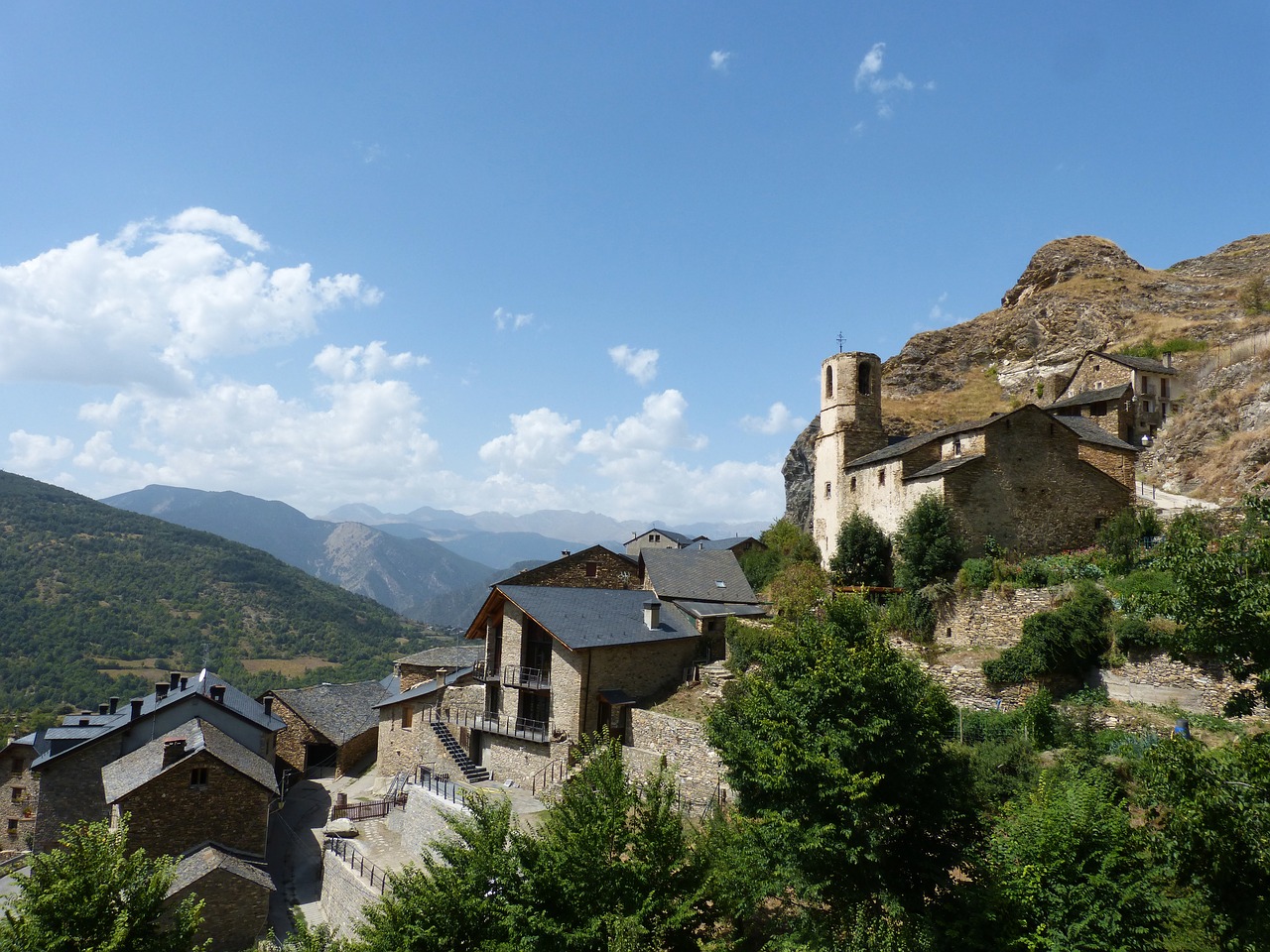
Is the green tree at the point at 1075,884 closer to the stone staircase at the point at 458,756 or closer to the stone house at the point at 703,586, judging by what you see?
the stone house at the point at 703,586

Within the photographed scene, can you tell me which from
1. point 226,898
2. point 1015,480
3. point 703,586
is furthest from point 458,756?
point 1015,480

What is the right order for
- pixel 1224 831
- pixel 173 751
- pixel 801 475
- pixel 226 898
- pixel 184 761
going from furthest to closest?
pixel 801 475 → pixel 173 751 → pixel 184 761 → pixel 226 898 → pixel 1224 831

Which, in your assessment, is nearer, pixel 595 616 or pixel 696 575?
pixel 595 616

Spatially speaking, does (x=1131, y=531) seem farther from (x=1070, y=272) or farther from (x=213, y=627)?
(x=213, y=627)

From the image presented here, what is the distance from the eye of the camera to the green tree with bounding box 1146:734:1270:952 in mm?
10750

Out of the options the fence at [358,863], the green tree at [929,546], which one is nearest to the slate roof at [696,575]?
the green tree at [929,546]

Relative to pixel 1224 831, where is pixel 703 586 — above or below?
above

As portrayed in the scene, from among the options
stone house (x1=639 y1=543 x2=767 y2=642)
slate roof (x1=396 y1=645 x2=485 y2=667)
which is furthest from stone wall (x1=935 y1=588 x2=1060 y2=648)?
slate roof (x1=396 y1=645 x2=485 y2=667)

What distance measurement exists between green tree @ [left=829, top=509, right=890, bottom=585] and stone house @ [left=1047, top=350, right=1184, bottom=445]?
2125 centimetres

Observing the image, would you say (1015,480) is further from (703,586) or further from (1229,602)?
(1229,602)

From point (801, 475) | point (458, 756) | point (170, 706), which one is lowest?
point (458, 756)

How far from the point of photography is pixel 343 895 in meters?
23.2

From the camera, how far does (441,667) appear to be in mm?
41094

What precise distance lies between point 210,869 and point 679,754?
54.6 ft
